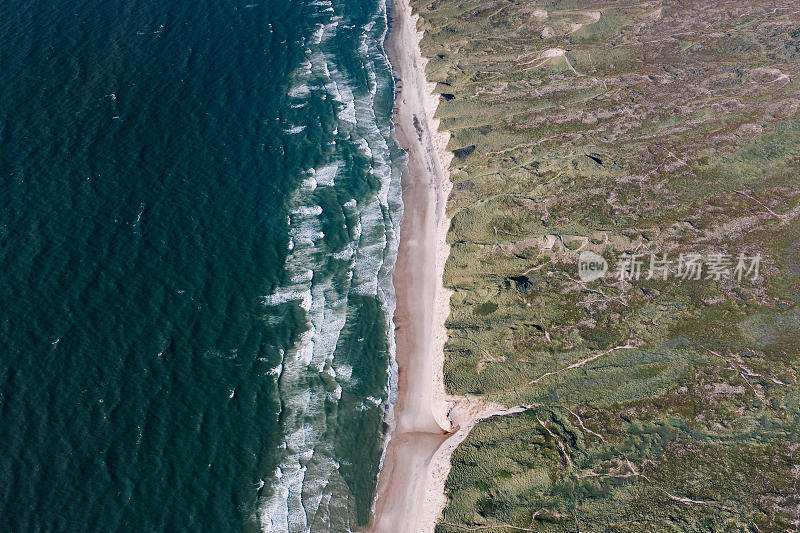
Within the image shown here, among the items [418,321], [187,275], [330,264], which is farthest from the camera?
[330,264]

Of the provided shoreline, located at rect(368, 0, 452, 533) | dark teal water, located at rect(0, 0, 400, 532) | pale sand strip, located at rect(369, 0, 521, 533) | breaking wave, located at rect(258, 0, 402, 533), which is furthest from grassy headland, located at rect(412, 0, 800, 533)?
dark teal water, located at rect(0, 0, 400, 532)

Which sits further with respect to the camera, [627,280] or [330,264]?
[330,264]

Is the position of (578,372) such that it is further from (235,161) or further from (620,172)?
(235,161)

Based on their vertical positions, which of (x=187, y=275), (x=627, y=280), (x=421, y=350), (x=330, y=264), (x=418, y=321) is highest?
(x=330, y=264)

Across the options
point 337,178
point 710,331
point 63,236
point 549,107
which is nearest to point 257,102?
point 337,178

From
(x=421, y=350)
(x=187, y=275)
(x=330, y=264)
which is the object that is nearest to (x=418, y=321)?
(x=421, y=350)

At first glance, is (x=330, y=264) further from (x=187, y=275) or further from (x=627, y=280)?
(x=627, y=280)
